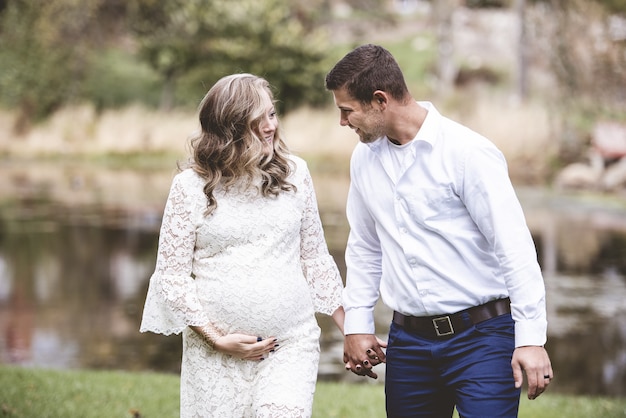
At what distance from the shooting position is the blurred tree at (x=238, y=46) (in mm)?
28609

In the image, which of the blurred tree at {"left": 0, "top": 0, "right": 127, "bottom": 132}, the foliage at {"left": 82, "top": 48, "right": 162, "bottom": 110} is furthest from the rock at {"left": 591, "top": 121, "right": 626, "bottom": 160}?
the blurred tree at {"left": 0, "top": 0, "right": 127, "bottom": 132}

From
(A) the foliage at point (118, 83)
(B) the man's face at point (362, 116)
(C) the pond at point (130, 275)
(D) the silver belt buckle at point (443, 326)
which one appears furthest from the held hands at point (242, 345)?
(A) the foliage at point (118, 83)

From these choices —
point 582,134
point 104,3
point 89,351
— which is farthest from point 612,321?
point 104,3

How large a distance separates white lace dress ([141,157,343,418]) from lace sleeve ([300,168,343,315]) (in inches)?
7.7

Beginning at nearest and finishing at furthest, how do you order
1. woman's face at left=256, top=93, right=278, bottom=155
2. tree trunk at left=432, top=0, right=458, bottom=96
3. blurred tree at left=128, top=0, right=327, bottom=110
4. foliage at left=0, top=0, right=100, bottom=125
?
woman's face at left=256, top=93, right=278, bottom=155 → tree trunk at left=432, top=0, right=458, bottom=96 → blurred tree at left=128, top=0, right=327, bottom=110 → foliage at left=0, top=0, right=100, bottom=125

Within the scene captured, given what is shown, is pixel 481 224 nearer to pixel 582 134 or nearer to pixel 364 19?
pixel 582 134

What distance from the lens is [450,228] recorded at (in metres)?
3.36

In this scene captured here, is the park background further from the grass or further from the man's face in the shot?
the man's face

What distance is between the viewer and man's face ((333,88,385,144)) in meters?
3.44

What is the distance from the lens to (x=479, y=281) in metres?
3.36

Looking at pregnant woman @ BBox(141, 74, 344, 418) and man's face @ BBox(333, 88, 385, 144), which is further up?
man's face @ BBox(333, 88, 385, 144)

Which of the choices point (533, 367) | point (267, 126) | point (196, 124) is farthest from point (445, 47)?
point (533, 367)

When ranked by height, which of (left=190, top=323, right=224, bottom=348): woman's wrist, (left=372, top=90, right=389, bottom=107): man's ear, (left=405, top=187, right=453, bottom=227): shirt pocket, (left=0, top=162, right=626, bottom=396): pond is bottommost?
(left=0, top=162, right=626, bottom=396): pond

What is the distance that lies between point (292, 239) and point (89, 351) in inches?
240
